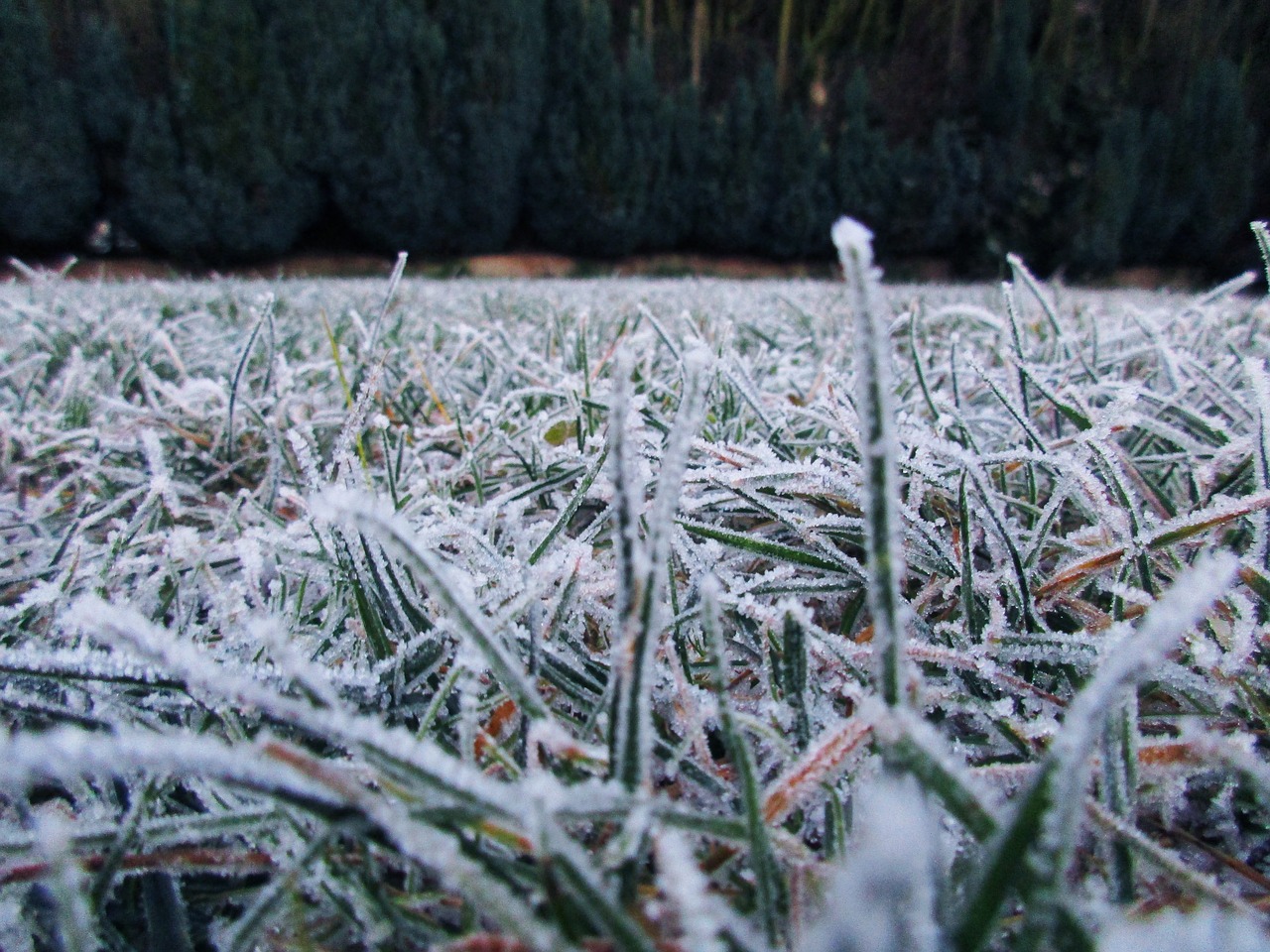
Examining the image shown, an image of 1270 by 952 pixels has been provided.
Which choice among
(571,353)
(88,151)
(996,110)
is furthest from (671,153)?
(571,353)

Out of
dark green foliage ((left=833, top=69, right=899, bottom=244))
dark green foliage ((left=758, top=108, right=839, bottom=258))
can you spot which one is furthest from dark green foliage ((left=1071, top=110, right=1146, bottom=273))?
dark green foliage ((left=758, top=108, right=839, bottom=258))

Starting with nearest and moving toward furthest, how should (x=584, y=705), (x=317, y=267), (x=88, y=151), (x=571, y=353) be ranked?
1. (x=584, y=705)
2. (x=571, y=353)
3. (x=88, y=151)
4. (x=317, y=267)

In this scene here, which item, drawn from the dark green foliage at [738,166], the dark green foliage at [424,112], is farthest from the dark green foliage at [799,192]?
the dark green foliage at [424,112]

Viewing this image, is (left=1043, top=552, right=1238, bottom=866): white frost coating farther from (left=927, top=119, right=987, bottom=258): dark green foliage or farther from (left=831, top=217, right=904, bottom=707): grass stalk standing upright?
(left=927, top=119, right=987, bottom=258): dark green foliage

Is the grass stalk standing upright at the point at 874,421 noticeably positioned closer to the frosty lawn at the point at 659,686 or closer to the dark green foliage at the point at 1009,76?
the frosty lawn at the point at 659,686

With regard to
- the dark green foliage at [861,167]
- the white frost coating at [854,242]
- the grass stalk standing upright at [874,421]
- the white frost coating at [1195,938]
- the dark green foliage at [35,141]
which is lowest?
the white frost coating at [1195,938]

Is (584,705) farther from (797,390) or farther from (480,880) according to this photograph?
(797,390)

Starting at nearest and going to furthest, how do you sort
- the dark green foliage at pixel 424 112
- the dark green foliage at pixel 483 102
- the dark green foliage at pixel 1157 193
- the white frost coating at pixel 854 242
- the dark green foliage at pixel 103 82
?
the white frost coating at pixel 854 242 < the dark green foliage at pixel 103 82 < the dark green foliage at pixel 424 112 < the dark green foliage at pixel 483 102 < the dark green foliage at pixel 1157 193
